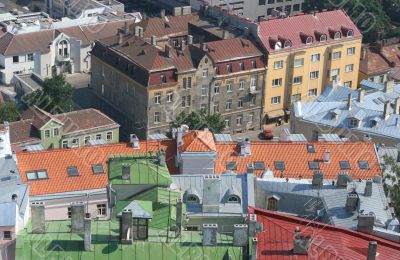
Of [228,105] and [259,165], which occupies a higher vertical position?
[228,105]

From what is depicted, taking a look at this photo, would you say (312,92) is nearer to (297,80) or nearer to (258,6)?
(297,80)

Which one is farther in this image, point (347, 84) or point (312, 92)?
point (347, 84)

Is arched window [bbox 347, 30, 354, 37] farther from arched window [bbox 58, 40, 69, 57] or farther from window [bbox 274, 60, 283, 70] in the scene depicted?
arched window [bbox 58, 40, 69, 57]

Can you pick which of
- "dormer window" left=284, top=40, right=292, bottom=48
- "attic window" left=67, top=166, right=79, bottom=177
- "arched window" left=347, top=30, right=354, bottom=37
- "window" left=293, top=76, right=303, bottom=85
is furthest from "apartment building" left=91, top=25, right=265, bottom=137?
→ "attic window" left=67, top=166, right=79, bottom=177

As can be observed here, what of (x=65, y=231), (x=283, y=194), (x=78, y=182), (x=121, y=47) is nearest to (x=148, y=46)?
(x=121, y=47)

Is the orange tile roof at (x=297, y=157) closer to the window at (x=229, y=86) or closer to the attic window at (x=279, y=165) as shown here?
the attic window at (x=279, y=165)

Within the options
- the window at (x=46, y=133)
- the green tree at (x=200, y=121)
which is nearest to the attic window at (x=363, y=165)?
the green tree at (x=200, y=121)

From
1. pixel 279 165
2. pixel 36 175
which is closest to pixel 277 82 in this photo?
pixel 279 165
